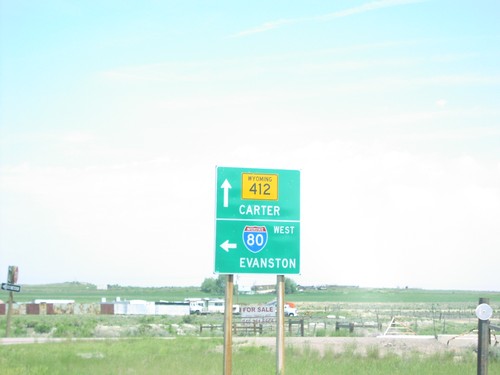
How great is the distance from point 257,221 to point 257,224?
51mm

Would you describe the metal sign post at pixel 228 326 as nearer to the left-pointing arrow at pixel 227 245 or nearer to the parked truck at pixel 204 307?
the left-pointing arrow at pixel 227 245

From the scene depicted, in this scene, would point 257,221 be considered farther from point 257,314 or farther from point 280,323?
point 257,314

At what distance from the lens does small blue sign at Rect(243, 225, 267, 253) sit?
14.1m

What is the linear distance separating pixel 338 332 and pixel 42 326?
23.8 meters

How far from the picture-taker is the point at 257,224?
14.2 metres

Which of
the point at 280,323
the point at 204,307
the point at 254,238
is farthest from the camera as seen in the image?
the point at 204,307

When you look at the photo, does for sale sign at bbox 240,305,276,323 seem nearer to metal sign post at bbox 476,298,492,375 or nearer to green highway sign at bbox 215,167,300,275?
metal sign post at bbox 476,298,492,375

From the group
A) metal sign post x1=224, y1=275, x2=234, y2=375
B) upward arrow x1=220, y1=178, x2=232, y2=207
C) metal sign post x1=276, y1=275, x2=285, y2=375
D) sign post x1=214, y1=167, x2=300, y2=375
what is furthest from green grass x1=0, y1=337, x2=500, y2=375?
upward arrow x1=220, y1=178, x2=232, y2=207

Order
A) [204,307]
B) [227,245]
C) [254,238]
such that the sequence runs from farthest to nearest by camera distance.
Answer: [204,307] < [254,238] < [227,245]

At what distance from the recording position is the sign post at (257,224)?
1404 centimetres

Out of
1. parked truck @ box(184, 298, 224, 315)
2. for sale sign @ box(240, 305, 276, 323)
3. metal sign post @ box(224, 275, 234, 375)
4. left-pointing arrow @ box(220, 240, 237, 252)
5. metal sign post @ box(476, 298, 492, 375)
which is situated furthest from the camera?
parked truck @ box(184, 298, 224, 315)

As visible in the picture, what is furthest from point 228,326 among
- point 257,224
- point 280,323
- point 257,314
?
point 257,314

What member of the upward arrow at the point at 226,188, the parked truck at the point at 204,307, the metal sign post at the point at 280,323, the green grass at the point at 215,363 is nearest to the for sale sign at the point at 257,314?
the green grass at the point at 215,363

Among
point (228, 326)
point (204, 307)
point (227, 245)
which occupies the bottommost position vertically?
point (204, 307)
